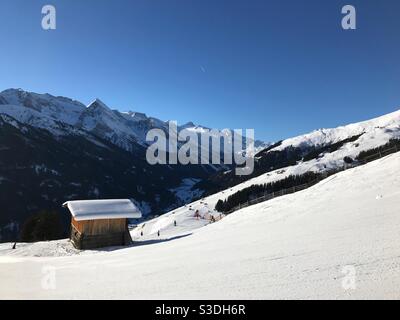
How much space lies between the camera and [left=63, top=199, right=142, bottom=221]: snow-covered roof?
36.5 metres

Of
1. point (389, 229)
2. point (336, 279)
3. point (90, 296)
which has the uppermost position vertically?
point (389, 229)

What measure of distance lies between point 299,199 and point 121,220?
18.4 m

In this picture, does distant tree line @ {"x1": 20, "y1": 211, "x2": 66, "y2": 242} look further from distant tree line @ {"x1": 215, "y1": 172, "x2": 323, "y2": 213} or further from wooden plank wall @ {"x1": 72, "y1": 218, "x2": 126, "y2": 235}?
distant tree line @ {"x1": 215, "y1": 172, "x2": 323, "y2": 213}

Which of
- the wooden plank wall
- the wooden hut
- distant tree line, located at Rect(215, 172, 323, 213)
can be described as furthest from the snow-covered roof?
distant tree line, located at Rect(215, 172, 323, 213)

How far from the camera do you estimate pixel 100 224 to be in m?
37.1

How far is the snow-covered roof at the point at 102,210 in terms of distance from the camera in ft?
120

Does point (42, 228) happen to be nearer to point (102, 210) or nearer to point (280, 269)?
point (102, 210)

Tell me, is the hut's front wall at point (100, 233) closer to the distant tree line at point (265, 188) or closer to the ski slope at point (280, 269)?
the ski slope at point (280, 269)

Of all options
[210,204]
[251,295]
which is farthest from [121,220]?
[210,204]

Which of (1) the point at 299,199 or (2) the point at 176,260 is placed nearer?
(2) the point at 176,260

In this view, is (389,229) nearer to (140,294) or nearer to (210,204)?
(140,294)

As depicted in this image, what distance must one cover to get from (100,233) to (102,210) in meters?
2.31
